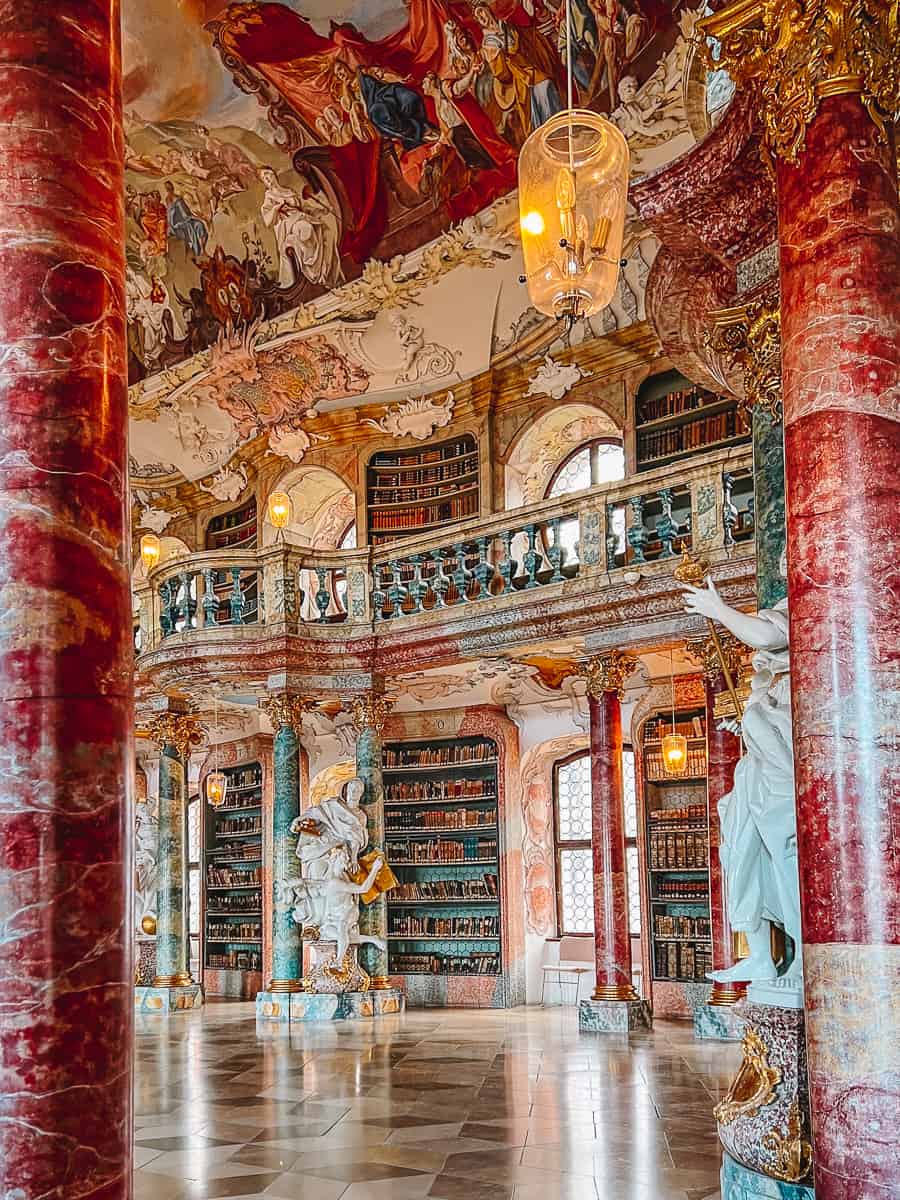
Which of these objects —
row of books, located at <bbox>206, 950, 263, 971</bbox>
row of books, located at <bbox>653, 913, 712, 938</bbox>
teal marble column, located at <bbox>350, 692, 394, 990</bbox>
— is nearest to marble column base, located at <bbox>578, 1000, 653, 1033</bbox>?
row of books, located at <bbox>653, 913, 712, 938</bbox>

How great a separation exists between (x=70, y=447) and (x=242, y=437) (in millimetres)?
16617

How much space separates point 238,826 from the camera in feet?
71.9

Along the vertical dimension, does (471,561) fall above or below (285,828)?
above

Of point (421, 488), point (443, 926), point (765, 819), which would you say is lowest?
A: point (443, 926)

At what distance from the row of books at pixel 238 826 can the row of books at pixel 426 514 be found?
5793 millimetres

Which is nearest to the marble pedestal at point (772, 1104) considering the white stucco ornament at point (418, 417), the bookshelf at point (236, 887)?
the white stucco ornament at point (418, 417)

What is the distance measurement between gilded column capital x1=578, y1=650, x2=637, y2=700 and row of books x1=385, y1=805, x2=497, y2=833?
4899 mm

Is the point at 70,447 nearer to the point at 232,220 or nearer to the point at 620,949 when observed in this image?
the point at 620,949

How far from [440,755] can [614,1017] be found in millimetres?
6363

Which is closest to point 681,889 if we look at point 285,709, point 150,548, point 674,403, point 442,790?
point 442,790

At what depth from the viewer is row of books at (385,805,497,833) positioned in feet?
62.0

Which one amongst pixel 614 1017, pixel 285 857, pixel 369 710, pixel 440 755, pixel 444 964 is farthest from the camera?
pixel 440 755

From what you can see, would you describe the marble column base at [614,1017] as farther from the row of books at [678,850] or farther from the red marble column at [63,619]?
the red marble column at [63,619]

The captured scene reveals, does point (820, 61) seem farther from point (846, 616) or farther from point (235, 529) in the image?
point (235, 529)
